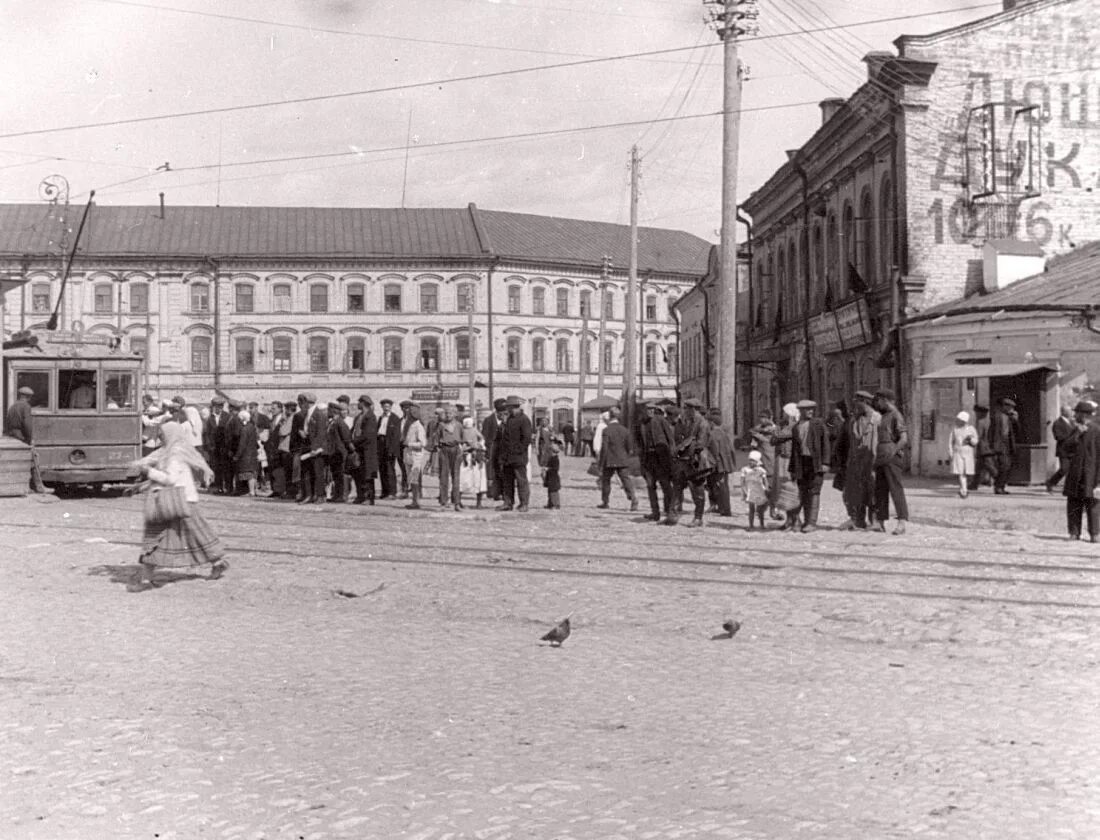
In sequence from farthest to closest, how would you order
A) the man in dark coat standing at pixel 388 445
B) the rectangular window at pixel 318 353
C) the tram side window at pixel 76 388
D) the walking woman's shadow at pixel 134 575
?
the rectangular window at pixel 318 353, the tram side window at pixel 76 388, the man in dark coat standing at pixel 388 445, the walking woman's shadow at pixel 134 575

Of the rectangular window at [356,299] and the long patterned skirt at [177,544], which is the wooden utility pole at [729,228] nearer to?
the long patterned skirt at [177,544]

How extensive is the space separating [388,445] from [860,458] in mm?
7863

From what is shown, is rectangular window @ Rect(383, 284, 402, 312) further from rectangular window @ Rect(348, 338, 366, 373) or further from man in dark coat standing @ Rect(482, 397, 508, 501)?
man in dark coat standing @ Rect(482, 397, 508, 501)

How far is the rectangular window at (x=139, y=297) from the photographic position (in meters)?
65.3

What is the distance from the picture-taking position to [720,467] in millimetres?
15734

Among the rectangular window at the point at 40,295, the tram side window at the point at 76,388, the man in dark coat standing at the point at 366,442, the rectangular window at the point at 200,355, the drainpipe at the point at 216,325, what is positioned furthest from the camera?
the rectangular window at the point at 200,355

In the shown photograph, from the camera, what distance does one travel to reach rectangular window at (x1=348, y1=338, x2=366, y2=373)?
6725cm

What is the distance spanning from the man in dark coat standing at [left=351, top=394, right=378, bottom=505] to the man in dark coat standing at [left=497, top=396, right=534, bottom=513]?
2.07 meters

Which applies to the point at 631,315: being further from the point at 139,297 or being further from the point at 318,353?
the point at 139,297

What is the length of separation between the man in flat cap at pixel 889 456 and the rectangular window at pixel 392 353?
179 ft

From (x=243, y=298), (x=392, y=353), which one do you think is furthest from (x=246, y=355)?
(x=392, y=353)

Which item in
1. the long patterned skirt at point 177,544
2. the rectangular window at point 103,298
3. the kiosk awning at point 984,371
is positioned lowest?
the long patterned skirt at point 177,544

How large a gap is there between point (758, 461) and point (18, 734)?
10200 mm

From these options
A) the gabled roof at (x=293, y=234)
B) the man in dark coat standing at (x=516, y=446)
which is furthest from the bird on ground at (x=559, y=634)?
the gabled roof at (x=293, y=234)
